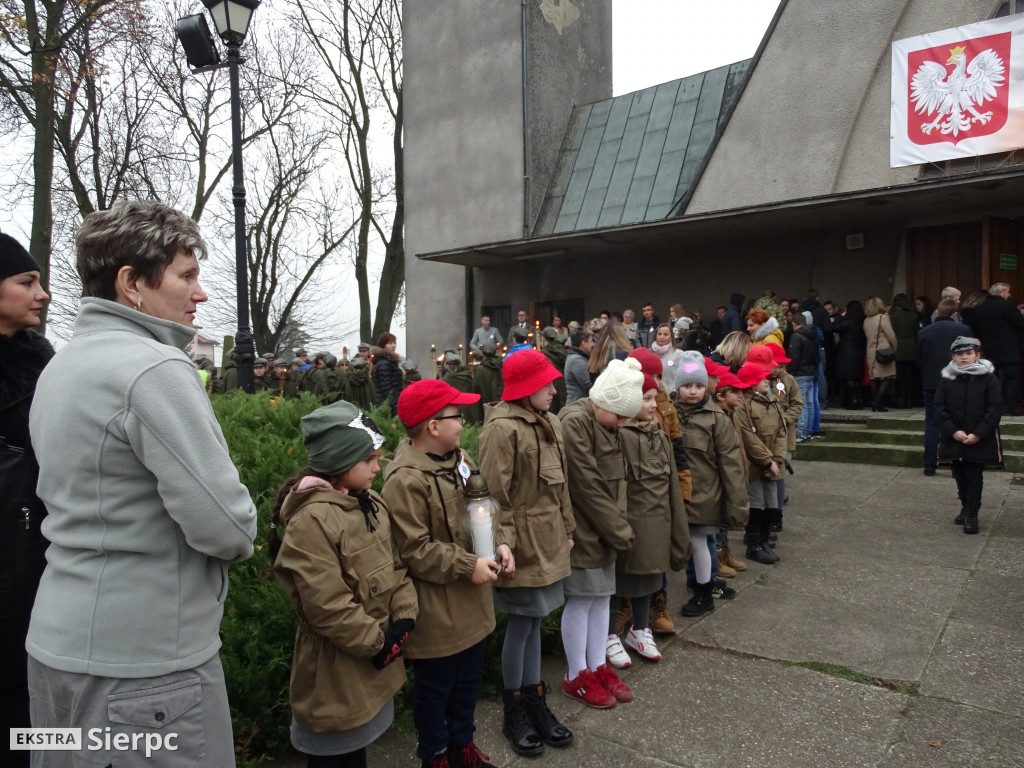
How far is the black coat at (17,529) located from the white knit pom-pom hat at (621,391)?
252cm

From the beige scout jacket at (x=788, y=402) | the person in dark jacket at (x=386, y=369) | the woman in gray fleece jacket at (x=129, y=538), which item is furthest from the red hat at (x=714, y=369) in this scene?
the person in dark jacket at (x=386, y=369)

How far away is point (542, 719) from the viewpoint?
3330 millimetres

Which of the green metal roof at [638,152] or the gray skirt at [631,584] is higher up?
the green metal roof at [638,152]

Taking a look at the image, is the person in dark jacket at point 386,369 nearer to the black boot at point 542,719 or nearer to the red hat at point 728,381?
the red hat at point 728,381

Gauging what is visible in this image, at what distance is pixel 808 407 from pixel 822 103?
17.7 feet

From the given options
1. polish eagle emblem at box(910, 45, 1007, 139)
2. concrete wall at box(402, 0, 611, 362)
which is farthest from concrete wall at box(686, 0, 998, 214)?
concrete wall at box(402, 0, 611, 362)

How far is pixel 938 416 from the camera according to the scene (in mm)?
6699

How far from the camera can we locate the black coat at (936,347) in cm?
855

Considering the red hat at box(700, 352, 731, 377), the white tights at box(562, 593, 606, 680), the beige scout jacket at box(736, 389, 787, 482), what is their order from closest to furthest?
1. the white tights at box(562, 593, 606, 680)
2. the red hat at box(700, 352, 731, 377)
3. the beige scout jacket at box(736, 389, 787, 482)

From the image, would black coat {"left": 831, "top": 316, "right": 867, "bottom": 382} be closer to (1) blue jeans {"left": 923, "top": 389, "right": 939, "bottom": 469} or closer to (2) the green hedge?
(1) blue jeans {"left": 923, "top": 389, "right": 939, "bottom": 469}

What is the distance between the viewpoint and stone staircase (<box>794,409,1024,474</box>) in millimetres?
8906

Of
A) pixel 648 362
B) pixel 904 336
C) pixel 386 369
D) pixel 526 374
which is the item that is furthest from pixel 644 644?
pixel 904 336

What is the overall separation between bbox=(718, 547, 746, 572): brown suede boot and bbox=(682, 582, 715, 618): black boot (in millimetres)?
929

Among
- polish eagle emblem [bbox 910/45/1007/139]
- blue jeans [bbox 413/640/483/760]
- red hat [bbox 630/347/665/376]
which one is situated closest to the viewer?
blue jeans [bbox 413/640/483/760]
